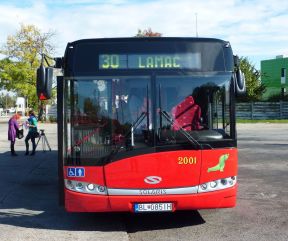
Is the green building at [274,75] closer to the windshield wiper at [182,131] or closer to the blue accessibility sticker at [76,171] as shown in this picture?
the windshield wiper at [182,131]

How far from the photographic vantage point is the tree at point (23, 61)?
4859 cm

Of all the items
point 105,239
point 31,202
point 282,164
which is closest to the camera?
point 105,239

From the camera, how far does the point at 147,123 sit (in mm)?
6867

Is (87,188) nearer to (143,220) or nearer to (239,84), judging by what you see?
(143,220)

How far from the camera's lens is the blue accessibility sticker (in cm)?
688

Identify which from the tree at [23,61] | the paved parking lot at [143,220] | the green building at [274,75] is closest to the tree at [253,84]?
the green building at [274,75]

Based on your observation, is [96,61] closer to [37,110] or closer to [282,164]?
[282,164]

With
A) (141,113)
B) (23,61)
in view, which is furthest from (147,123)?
(23,61)

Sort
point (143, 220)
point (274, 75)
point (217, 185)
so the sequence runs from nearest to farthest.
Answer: point (217, 185), point (143, 220), point (274, 75)

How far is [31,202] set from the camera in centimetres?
941

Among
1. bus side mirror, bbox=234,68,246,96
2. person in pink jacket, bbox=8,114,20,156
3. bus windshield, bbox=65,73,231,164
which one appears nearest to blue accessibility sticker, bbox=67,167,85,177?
bus windshield, bbox=65,73,231,164

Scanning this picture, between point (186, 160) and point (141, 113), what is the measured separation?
2.94 ft

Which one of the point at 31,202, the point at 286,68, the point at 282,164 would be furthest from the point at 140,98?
the point at 286,68

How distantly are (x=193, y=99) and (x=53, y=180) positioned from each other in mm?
6240
